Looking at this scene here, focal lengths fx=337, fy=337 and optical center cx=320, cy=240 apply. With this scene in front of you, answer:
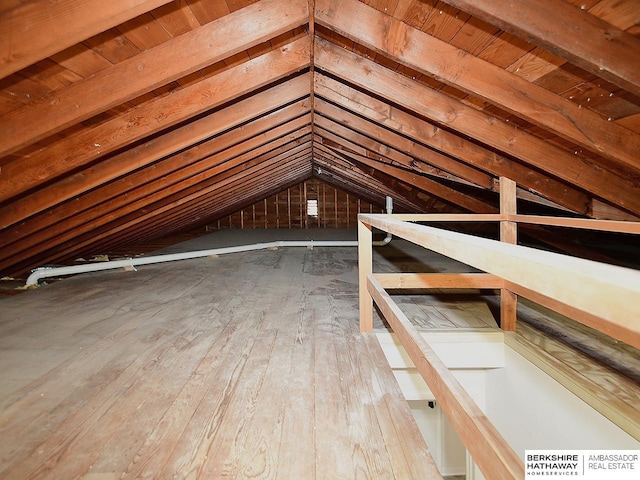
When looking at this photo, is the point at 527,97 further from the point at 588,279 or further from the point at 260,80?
the point at 588,279

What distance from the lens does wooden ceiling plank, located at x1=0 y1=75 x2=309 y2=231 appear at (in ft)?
7.96

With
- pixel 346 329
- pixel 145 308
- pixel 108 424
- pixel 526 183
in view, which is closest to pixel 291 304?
pixel 346 329

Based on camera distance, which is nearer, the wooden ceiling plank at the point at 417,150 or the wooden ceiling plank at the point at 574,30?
the wooden ceiling plank at the point at 574,30

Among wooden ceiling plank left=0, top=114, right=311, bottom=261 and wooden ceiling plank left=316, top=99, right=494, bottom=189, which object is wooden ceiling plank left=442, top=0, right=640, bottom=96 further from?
wooden ceiling plank left=0, top=114, right=311, bottom=261

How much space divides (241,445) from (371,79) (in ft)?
6.92

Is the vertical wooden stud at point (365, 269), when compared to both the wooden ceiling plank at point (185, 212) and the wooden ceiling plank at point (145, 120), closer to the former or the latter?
the wooden ceiling plank at point (145, 120)

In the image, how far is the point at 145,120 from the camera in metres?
2.06

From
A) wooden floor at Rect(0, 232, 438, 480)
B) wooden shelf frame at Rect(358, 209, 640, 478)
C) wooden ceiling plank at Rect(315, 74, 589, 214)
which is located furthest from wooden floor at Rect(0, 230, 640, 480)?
wooden ceiling plank at Rect(315, 74, 589, 214)

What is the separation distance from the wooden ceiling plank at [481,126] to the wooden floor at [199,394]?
1502mm

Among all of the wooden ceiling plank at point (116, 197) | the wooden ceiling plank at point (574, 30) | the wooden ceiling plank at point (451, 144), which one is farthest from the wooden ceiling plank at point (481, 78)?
the wooden ceiling plank at point (116, 197)

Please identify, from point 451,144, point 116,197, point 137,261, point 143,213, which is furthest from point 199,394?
Answer: point 137,261

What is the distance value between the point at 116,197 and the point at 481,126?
10.6 feet

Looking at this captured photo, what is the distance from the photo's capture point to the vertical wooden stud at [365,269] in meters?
2.13

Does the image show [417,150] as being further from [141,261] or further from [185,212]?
[185,212]
